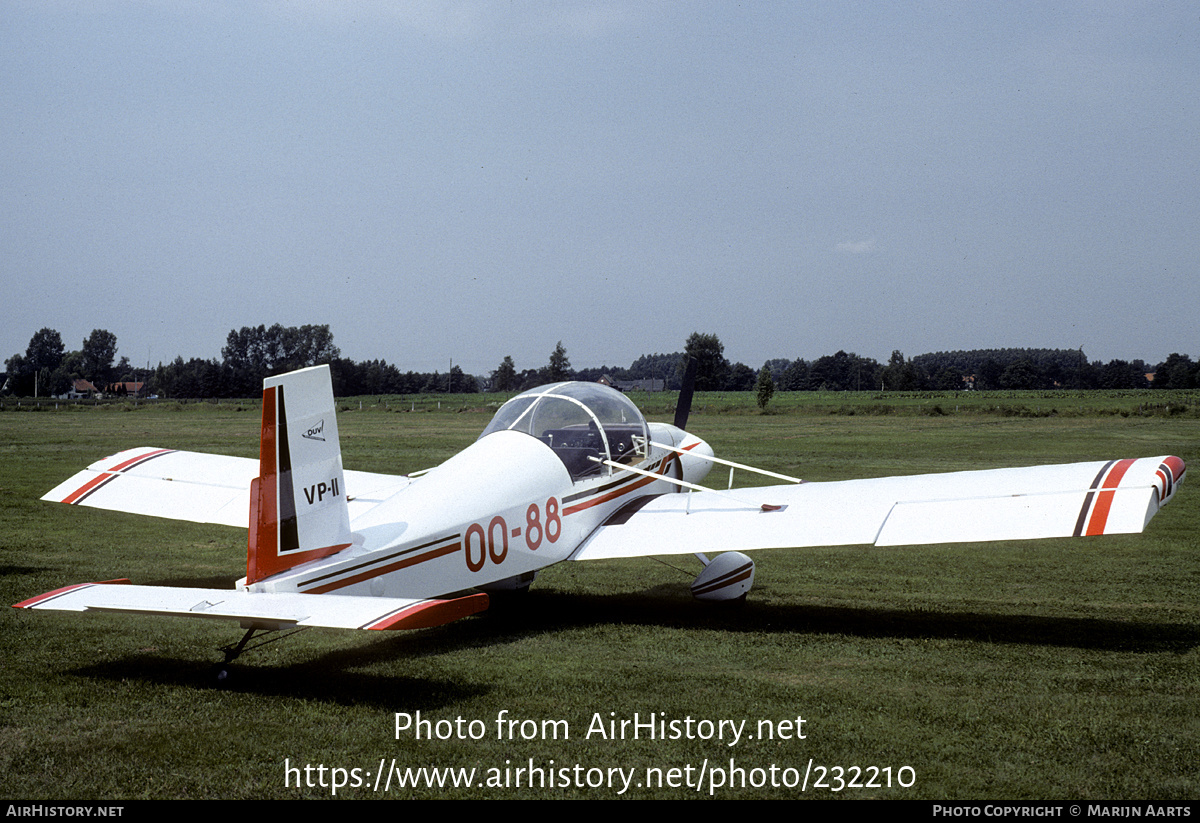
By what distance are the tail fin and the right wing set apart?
2733 mm

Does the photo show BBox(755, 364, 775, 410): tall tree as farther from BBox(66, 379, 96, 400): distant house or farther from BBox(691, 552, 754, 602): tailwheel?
BBox(66, 379, 96, 400): distant house

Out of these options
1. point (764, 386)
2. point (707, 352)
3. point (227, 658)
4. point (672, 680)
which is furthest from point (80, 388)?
point (672, 680)

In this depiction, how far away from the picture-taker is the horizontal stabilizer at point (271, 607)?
4.66m

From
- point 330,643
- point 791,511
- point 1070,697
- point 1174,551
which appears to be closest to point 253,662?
point 330,643

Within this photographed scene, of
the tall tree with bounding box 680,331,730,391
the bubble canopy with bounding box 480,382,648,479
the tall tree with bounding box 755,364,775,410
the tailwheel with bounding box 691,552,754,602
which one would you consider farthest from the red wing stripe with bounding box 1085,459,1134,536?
the tall tree with bounding box 680,331,730,391

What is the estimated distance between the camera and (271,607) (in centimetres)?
486

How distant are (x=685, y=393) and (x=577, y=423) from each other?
131 inches

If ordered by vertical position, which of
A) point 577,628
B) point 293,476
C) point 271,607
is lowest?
point 577,628

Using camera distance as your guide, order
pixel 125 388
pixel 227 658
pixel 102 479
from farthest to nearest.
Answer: pixel 125 388 < pixel 102 479 < pixel 227 658

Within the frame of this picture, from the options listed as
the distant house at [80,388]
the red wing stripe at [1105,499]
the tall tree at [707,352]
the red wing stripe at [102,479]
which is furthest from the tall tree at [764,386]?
the distant house at [80,388]

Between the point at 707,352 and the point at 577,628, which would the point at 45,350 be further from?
the point at 577,628

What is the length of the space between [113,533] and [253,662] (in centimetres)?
715

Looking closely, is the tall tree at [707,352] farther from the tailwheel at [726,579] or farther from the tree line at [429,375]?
the tailwheel at [726,579]

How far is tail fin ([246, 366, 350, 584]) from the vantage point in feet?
16.6
